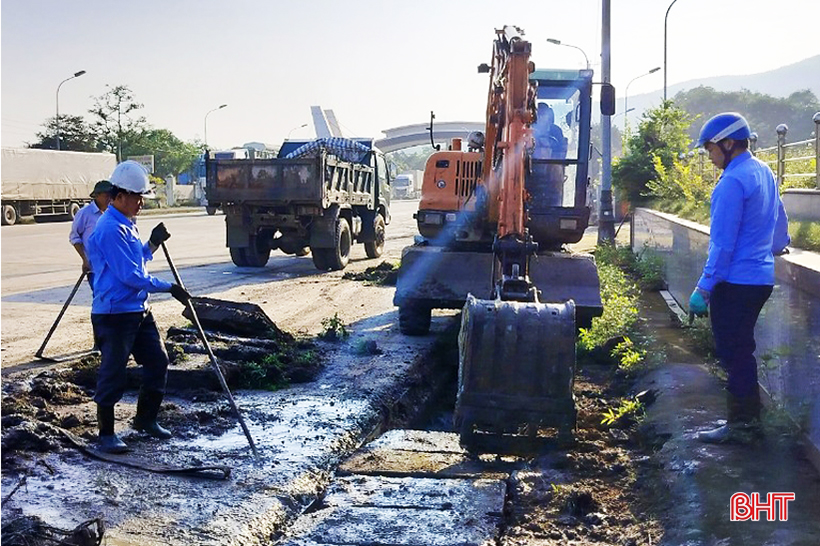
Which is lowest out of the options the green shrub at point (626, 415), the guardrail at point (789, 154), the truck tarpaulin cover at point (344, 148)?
the green shrub at point (626, 415)

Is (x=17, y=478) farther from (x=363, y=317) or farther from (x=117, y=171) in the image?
(x=363, y=317)

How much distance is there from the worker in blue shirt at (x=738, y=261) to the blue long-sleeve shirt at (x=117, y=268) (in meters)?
3.59

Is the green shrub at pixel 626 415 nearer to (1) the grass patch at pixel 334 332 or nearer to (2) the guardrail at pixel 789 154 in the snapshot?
(1) the grass patch at pixel 334 332

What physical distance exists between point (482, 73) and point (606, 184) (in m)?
12.0

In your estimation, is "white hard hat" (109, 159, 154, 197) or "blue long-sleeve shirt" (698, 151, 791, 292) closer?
"blue long-sleeve shirt" (698, 151, 791, 292)

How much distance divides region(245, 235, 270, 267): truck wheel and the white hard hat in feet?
37.4

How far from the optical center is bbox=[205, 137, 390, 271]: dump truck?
54.1 feet

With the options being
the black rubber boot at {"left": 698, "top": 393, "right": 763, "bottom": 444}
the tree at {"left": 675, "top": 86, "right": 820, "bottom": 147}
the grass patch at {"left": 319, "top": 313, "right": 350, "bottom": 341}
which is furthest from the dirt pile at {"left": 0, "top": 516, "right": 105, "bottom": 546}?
the tree at {"left": 675, "top": 86, "right": 820, "bottom": 147}

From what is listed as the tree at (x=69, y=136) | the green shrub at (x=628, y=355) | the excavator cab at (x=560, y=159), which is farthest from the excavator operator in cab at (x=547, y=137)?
the tree at (x=69, y=136)

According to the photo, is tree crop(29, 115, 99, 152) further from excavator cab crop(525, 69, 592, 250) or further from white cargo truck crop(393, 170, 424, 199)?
excavator cab crop(525, 69, 592, 250)

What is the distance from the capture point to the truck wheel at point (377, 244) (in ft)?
67.2

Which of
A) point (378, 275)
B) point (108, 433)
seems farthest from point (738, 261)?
point (378, 275)

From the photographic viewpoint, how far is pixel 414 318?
33.8 ft

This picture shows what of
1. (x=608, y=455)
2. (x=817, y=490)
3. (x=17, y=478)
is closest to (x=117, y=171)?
(x=17, y=478)
